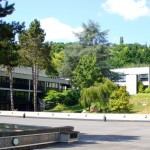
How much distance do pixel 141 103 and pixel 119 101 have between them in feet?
23.9

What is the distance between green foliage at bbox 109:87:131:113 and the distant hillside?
9.15 ft

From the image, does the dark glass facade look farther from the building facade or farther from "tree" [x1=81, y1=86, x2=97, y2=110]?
"tree" [x1=81, y1=86, x2=97, y2=110]

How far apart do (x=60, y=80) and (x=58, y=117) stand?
97.3 ft

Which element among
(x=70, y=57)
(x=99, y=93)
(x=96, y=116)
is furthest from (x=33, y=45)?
(x=96, y=116)

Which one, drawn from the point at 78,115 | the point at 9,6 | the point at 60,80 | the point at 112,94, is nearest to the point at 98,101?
the point at 112,94

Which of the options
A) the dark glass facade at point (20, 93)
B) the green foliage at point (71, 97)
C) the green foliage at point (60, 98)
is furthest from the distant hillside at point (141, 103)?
the dark glass facade at point (20, 93)

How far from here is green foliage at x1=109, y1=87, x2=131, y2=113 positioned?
4953 cm

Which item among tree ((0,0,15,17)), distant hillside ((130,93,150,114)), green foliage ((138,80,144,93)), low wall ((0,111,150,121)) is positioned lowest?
low wall ((0,111,150,121))

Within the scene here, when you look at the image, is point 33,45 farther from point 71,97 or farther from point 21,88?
point 71,97

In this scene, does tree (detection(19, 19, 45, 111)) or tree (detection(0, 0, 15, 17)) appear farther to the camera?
tree (detection(19, 19, 45, 111))

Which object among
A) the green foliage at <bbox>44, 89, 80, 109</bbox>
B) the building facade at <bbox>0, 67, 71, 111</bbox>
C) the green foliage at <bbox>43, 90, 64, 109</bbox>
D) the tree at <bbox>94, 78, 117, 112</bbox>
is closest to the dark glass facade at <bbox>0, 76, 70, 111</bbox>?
the building facade at <bbox>0, 67, 71, 111</bbox>

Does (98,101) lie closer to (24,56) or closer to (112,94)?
(112,94)

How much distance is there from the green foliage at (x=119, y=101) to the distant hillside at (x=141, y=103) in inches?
110

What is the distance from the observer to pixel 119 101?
49469mm
